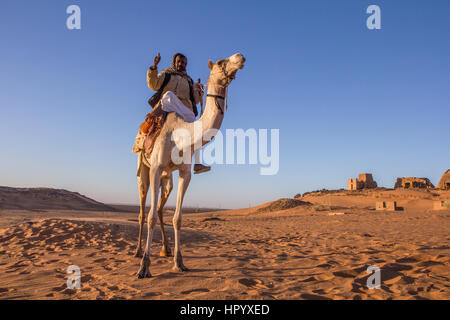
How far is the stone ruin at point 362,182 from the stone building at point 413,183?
3.79 m

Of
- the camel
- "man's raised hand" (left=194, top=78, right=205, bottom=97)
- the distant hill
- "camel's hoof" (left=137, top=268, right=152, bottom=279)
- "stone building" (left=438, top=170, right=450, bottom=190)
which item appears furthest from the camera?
"stone building" (left=438, top=170, right=450, bottom=190)

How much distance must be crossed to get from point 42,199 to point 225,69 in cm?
3293

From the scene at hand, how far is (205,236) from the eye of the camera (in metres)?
9.57

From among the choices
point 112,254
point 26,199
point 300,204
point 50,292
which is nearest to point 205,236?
point 112,254

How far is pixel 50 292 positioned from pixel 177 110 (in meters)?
3.26

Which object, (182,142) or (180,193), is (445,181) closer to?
(180,193)

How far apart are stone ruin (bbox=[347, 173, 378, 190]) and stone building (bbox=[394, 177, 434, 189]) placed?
3790mm

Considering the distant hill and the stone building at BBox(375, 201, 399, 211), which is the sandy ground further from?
the distant hill

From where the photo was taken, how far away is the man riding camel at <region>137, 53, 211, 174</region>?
512 cm

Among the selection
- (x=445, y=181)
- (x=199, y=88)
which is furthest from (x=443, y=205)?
(x=445, y=181)

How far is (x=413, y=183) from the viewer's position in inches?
1763

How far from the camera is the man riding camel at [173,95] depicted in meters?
5.12

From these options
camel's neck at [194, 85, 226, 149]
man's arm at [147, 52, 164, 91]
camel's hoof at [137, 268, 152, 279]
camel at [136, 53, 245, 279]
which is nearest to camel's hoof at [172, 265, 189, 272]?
camel at [136, 53, 245, 279]
